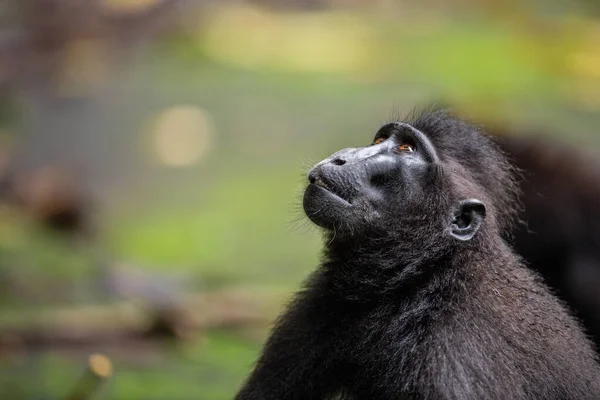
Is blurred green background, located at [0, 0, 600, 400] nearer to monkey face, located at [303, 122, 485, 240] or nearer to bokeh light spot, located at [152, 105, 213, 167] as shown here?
bokeh light spot, located at [152, 105, 213, 167]

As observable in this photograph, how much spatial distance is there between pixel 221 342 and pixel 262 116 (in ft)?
18.9

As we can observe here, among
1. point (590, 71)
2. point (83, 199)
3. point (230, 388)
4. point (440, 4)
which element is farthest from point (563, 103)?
point (230, 388)

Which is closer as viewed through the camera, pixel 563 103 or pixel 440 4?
pixel 563 103

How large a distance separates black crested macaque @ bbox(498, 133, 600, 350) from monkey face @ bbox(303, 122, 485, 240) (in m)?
3.52

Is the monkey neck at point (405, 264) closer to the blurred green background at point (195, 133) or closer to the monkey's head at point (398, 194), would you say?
the monkey's head at point (398, 194)

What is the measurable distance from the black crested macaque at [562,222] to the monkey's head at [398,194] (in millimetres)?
3448

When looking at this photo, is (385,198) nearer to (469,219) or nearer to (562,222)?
(469,219)

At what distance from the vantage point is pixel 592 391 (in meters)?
5.53

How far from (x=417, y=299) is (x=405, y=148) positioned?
0.91 meters

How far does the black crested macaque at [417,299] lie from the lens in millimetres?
5199

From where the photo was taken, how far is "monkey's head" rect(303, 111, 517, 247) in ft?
18.0

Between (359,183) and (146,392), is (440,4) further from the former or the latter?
(359,183)

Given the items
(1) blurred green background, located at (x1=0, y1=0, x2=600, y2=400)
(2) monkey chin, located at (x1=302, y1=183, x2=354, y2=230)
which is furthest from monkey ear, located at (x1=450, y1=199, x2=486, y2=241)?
(1) blurred green background, located at (x1=0, y1=0, x2=600, y2=400)

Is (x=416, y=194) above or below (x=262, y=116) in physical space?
below
